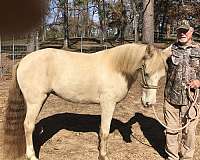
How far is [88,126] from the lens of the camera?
4348 mm

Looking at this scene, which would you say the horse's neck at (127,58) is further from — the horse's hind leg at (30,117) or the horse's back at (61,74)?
the horse's hind leg at (30,117)

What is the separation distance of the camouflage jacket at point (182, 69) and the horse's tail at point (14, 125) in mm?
1572

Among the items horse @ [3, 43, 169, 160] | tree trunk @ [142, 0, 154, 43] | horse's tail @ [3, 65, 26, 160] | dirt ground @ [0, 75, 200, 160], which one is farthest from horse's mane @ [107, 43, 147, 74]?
tree trunk @ [142, 0, 154, 43]

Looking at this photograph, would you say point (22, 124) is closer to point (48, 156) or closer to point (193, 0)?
point (48, 156)

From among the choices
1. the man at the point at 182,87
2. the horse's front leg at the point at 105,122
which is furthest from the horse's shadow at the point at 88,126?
the horse's front leg at the point at 105,122

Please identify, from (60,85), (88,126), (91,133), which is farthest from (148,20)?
(60,85)

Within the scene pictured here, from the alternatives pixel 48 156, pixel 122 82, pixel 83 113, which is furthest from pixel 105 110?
pixel 83 113

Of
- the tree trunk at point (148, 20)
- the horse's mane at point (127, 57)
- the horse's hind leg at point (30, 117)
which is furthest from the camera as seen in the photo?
the tree trunk at point (148, 20)

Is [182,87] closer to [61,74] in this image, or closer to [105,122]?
[105,122]

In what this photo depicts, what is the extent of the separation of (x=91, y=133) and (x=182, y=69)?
166cm

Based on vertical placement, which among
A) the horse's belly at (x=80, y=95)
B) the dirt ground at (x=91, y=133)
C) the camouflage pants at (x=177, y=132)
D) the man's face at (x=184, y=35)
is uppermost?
the man's face at (x=184, y=35)

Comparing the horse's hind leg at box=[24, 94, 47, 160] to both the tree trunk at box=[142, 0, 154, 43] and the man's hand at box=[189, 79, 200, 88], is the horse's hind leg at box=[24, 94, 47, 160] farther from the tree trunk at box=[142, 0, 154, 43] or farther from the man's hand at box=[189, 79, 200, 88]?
the tree trunk at box=[142, 0, 154, 43]

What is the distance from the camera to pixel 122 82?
10.9 feet

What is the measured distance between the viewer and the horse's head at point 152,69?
→ 9.78 feet
